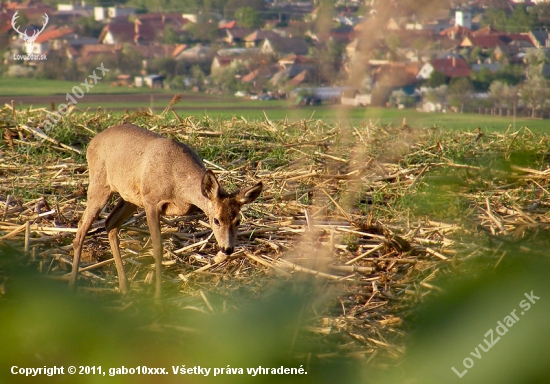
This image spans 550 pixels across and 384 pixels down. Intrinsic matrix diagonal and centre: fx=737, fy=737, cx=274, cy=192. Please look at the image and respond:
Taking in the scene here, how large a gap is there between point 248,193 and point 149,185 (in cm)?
122

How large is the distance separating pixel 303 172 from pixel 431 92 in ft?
23.6

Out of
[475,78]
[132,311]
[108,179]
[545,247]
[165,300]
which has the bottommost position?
[108,179]

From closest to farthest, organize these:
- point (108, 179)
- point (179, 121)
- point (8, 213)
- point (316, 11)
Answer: point (316, 11) < point (108, 179) < point (8, 213) < point (179, 121)

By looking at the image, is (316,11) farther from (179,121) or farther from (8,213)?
(179,121)

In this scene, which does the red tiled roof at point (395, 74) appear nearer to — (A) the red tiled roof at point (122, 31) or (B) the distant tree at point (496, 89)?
(B) the distant tree at point (496, 89)

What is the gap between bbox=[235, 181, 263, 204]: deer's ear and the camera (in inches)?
222

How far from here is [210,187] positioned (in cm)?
585

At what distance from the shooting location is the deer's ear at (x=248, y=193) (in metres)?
5.63

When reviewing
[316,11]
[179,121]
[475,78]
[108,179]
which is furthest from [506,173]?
[179,121]

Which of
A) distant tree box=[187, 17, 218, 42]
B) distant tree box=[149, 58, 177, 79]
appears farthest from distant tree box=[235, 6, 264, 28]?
distant tree box=[149, 58, 177, 79]

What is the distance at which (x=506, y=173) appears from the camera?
4.57 ft

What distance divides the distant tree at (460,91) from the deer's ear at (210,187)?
413cm

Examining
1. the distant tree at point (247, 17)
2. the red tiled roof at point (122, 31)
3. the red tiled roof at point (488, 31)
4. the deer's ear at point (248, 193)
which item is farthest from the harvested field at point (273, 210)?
the red tiled roof at point (122, 31)

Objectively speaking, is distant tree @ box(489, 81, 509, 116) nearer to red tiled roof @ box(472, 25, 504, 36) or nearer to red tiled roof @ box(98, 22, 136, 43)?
red tiled roof @ box(472, 25, 504, 36)
